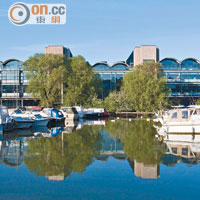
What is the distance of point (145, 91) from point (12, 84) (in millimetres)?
36515

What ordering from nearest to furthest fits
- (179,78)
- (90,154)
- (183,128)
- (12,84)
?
(90,154), (183,128), (12,84), (179,78)

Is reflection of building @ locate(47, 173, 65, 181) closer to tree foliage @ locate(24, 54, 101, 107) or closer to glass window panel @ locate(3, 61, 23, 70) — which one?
tree foliage @ locate(24, 54, 101, 107)

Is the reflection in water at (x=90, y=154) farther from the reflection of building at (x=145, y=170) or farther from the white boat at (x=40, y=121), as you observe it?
the white boat at (x=40, y=121)

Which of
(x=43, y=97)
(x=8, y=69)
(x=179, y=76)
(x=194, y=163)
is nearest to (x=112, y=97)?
(x=43, y=97)

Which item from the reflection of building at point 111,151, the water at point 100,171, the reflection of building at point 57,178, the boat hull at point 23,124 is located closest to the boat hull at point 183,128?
the water at point 100,171

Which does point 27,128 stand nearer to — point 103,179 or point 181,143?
point 181,143

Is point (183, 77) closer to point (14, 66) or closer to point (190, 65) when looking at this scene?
point (190, 65)

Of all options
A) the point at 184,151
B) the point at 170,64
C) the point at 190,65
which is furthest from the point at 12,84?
the point at 184,151

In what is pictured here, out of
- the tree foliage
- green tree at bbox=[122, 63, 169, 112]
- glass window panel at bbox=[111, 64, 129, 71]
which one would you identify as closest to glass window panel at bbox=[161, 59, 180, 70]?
glass window panel at bbox=[111, 64, 129, 71]

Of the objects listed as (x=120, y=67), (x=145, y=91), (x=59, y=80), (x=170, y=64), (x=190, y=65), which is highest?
(x=170, y=64)

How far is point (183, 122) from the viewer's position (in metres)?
24.4

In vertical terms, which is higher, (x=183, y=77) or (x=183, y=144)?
(x=183, y=77)

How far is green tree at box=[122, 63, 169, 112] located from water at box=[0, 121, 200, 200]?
1617 inches

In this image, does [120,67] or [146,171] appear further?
[120,67]
